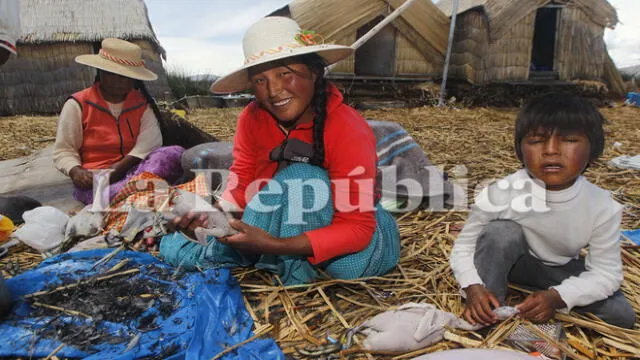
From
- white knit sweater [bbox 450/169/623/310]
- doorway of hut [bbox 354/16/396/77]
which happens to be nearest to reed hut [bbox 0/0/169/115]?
doorway of hut [bbox 354/16/396/77]

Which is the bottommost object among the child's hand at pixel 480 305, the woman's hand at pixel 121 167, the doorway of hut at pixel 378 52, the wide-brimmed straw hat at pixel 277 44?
the child's hand at pixel 480 305

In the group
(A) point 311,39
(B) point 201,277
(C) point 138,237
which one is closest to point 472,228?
(A) point 311,39

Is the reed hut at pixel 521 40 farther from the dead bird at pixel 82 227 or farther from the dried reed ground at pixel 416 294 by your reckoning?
the dead bird at pixel 82 227

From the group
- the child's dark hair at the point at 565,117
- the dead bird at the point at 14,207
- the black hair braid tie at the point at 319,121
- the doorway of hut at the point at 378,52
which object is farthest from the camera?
the doorway of hut at the point at 378,52

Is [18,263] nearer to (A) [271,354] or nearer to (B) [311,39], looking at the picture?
(A) [271,354]

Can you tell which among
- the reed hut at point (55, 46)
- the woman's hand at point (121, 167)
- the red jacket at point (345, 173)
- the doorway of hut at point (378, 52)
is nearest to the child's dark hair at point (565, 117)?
the red jacket at point (345, 173)

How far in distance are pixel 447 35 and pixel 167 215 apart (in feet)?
32.6

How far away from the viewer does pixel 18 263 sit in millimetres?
2113

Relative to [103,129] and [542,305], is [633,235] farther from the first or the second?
[103,129]

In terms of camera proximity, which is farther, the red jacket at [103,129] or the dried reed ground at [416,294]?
the red jacket at [103,129]

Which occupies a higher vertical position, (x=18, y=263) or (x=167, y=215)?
(x=167, y=215)

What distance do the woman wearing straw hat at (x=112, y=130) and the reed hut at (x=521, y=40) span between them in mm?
8733

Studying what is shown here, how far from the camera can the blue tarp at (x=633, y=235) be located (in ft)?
6.87

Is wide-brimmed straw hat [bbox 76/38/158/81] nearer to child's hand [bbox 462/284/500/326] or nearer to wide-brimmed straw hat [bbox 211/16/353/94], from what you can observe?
wide-brimmed straw hat [bbox 211/16/353/94]
